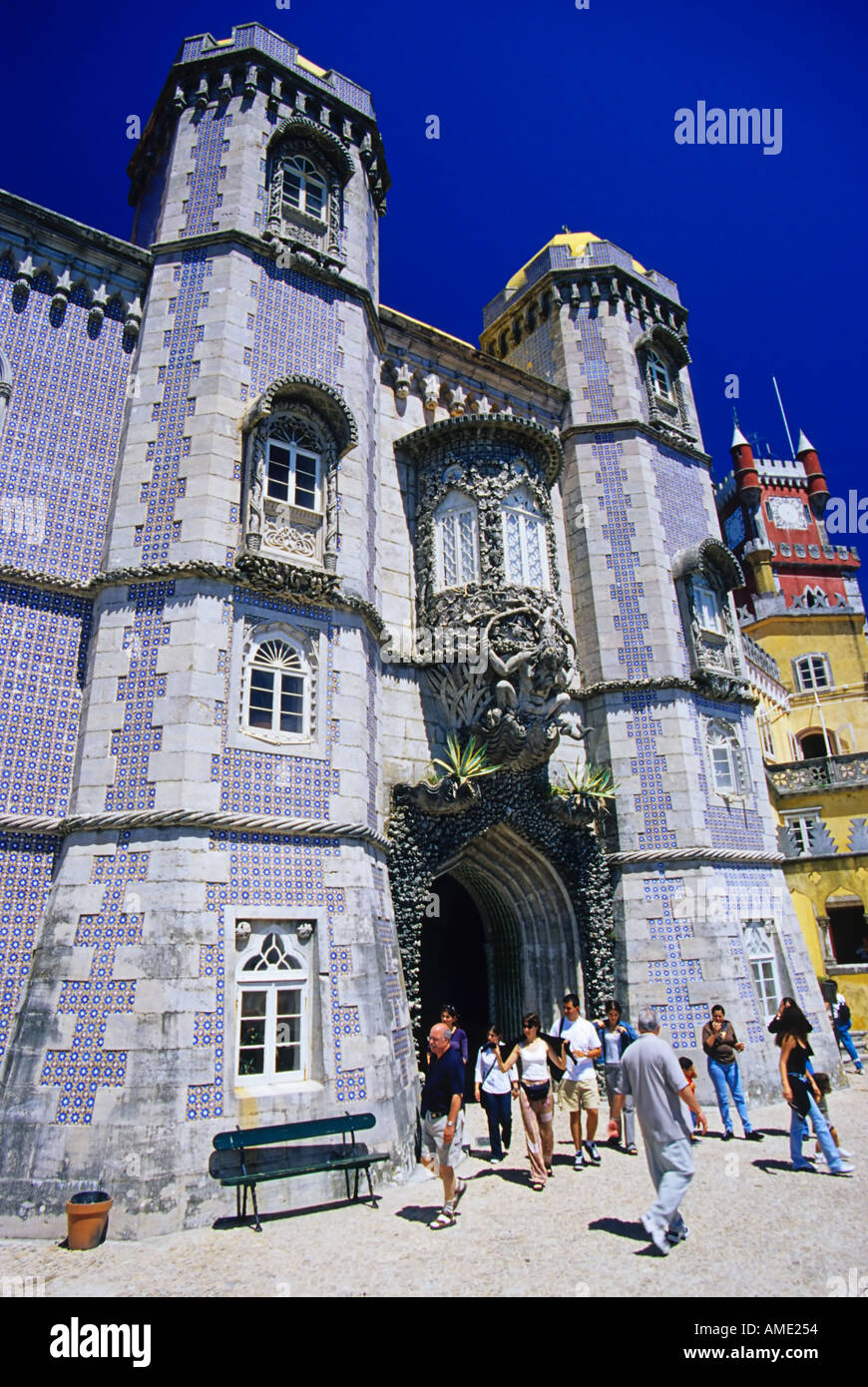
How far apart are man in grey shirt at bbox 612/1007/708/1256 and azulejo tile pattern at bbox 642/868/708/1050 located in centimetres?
696

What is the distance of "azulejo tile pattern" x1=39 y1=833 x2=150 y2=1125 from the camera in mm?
8891

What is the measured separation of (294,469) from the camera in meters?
13.3

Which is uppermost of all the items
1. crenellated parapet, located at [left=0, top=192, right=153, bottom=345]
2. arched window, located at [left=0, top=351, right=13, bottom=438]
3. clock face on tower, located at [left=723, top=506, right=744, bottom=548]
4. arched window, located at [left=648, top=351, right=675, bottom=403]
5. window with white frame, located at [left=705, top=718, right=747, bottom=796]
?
clock face on tower, located at [left=723, top=506, right=744, bottom=548]

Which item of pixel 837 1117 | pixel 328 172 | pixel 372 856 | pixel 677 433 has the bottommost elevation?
pixel 837 1117

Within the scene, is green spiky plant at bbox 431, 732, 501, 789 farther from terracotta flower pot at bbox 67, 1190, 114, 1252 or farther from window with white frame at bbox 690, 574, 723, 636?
terracotta flower pot at bbox 67, 1190, 114, 1252

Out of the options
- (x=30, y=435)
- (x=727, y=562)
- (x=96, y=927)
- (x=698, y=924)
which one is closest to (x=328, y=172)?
(x=30, y=435)

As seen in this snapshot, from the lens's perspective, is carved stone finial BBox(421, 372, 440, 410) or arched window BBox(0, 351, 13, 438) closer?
arched window BBox(0, 351, 13, 438)

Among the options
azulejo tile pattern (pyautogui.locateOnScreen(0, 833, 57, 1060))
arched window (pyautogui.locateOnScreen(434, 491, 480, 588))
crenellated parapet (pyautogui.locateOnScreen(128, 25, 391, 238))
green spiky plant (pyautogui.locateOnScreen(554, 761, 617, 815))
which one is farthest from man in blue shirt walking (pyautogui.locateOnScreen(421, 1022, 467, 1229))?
crenellated parapet (pyautogui.locateOnScreen(128, 25, 391, 238))

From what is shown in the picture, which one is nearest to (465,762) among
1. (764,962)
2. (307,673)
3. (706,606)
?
(307,673)

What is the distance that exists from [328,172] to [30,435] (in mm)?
8864

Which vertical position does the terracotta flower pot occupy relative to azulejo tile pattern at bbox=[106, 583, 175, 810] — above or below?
below

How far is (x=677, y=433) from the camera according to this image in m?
20.0

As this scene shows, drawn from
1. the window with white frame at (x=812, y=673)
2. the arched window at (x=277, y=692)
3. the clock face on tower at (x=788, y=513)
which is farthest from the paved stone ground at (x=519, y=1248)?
the clock face on tower at (x=788, y=513)

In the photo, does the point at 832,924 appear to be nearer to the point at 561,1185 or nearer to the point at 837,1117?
the point at 837,1117
